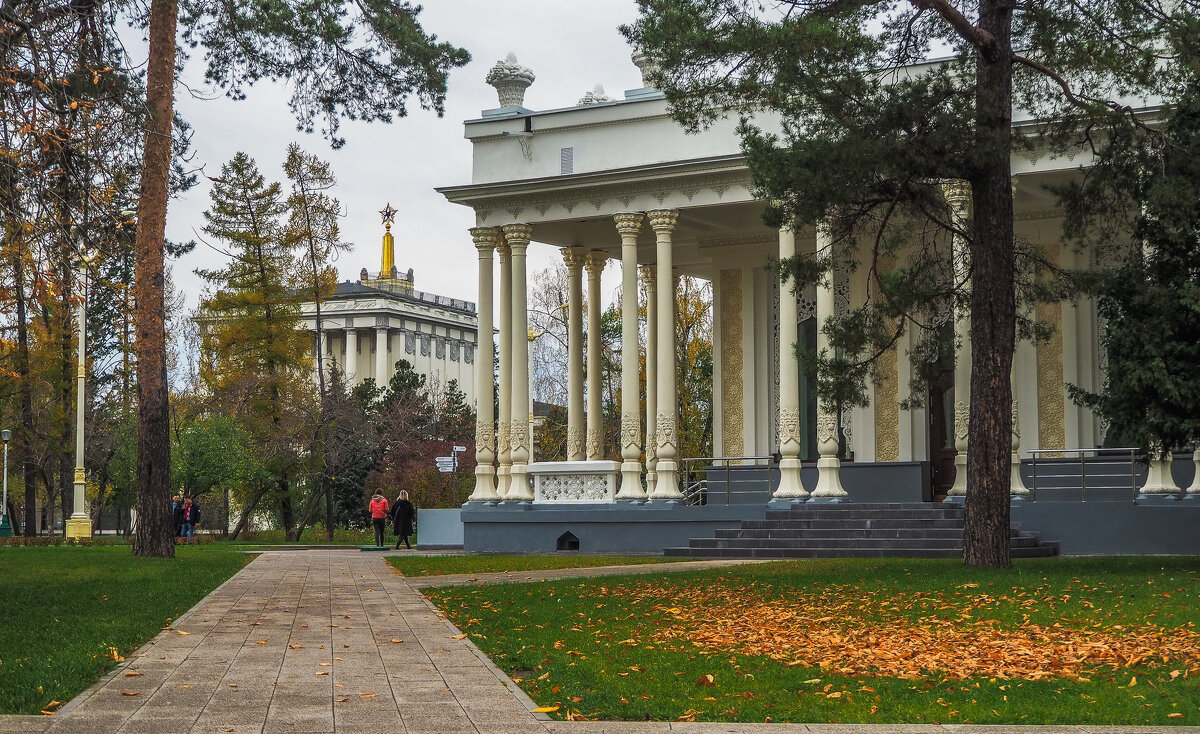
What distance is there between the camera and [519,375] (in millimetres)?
29844

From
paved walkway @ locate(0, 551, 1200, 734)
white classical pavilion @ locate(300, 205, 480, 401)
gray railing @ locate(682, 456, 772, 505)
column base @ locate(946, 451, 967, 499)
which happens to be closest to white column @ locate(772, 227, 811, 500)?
gray railing @ locate(682, 456, 772, 505)

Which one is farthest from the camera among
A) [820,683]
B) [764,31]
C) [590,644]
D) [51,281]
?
[764,31]

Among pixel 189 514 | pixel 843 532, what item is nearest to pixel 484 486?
pixel 843 532

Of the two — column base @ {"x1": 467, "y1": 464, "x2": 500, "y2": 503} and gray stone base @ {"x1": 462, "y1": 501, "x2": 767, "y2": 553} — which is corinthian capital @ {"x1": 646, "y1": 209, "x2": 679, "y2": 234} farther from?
column base @ {"x1": 467, "y1": 464, "x2": 500, "y2": 503}

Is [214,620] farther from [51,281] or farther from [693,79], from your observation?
[693,79]

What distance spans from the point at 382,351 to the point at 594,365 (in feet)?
244

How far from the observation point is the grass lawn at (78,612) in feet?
29.2

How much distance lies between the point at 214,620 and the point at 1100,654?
766 cm

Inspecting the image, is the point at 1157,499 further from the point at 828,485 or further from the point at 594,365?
the point at 594,365

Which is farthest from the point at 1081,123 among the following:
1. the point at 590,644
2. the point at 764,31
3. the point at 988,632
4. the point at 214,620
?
the point at 214,620

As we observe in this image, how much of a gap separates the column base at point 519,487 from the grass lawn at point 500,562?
2680 millimetres

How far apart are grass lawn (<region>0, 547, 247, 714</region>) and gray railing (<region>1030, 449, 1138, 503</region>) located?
1430 cm

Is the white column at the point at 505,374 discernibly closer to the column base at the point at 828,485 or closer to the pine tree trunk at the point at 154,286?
the column base at the point at 828,485

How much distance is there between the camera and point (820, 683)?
905cm
